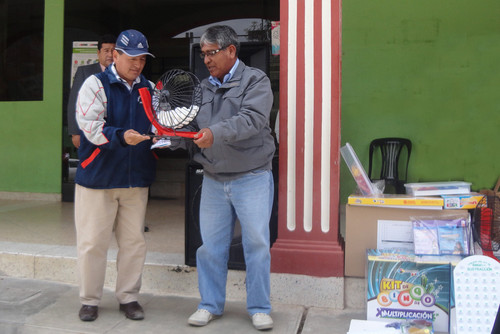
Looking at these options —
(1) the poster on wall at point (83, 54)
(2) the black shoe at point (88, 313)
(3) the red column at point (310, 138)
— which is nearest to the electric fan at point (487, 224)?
(3) the red column at point (310, 138)

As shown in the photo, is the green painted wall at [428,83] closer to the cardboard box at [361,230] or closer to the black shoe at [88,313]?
the cardboard box at [361,230]

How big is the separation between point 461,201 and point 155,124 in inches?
77.1

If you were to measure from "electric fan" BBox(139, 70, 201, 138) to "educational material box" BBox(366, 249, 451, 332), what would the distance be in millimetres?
1392

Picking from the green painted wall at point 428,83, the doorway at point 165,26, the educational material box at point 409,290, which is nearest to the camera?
the educational material box at point 409,290

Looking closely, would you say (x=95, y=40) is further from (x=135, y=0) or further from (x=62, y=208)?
(x=62, y=208)

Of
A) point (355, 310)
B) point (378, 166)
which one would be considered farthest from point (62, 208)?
point (355, 310)

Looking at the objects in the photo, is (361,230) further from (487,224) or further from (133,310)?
(133,310)

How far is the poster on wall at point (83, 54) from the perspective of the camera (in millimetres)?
6855

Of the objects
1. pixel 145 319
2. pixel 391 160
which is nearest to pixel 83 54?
pixel 391 160

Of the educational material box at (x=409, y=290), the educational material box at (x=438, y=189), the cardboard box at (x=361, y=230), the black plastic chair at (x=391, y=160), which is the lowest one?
the educational material box at (x=409, y=290)

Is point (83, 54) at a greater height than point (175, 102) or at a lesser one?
greater

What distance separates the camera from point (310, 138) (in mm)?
3377

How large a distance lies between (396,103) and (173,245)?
3.15m

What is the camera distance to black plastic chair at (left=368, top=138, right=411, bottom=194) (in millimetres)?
5676
